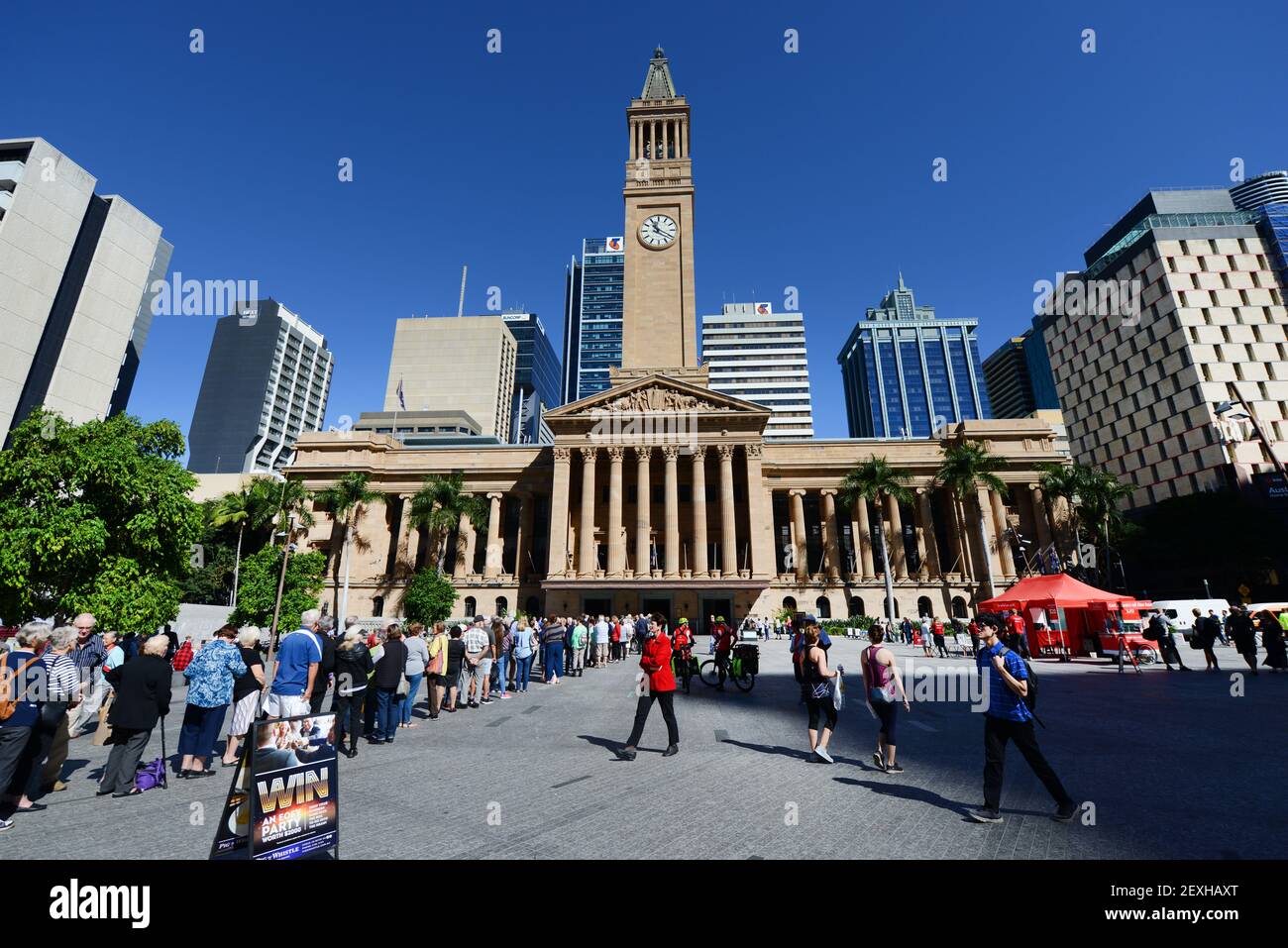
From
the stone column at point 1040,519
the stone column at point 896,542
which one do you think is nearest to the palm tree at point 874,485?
the stone column at point 896,542

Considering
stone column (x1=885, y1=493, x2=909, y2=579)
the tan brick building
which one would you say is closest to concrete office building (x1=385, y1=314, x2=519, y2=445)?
the tan brick building

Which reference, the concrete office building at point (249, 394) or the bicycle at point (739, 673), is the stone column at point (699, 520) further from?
the concrete office building at point (249, 394)

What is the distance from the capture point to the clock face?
56.4 meters

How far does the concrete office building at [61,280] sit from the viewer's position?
43094mm

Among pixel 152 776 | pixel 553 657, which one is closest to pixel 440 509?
pixel 553 657

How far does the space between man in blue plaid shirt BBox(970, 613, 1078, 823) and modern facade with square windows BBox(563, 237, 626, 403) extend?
427 feet

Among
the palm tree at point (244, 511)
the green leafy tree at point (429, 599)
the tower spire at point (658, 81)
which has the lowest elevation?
the green leafy tree at point (429, 599)

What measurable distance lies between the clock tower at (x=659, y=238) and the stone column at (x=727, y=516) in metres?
12.1

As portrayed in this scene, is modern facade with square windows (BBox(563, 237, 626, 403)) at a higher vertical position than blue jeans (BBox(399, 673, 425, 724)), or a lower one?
higher

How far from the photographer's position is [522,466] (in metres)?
53.1

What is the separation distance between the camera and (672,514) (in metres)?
44.2

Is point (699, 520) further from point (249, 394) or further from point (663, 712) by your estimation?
point (249, 394)

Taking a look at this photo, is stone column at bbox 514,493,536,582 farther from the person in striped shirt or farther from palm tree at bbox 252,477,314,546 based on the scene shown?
the person in striped shirt
